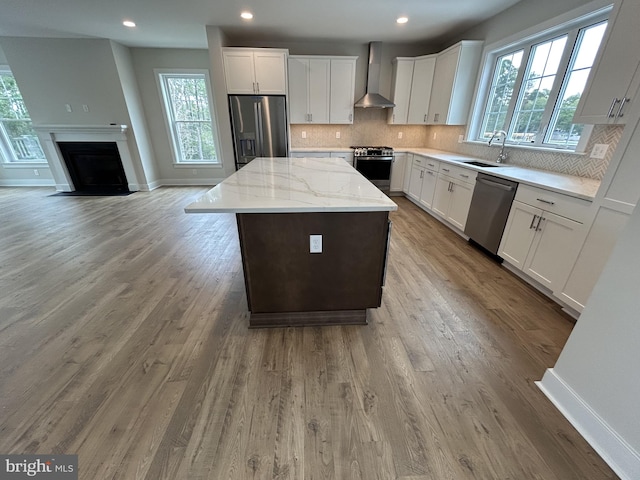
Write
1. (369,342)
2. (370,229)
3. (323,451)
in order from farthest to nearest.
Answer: (369,342) → (370,229) → (323,451)

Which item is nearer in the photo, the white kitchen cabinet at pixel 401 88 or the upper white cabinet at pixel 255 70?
the upper white cabinet at pixel 255 70

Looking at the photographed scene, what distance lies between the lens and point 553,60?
2744 mm

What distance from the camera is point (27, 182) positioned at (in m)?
5.71

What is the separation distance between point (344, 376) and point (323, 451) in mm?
398

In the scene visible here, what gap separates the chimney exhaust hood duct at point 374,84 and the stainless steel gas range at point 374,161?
2.43 feet

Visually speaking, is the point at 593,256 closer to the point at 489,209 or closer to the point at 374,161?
the point at 489,209

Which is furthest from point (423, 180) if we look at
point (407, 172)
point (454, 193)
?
point (454, 193)

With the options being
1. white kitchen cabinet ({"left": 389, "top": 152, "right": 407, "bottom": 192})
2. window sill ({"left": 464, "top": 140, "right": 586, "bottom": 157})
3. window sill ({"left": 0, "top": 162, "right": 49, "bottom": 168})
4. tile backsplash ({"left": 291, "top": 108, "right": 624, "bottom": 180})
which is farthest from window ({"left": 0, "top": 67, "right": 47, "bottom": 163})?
window sill ({"left": 464, "top": 140, "right": 586, "bottom": 157})

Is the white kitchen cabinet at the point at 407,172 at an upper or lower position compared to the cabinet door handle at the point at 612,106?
lower

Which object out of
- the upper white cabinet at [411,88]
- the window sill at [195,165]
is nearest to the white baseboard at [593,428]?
the upper white cabinet at [411,88]

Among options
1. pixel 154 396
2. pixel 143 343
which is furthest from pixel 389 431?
pixel 143 343

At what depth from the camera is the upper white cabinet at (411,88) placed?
447cm

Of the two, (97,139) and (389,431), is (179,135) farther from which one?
(389,431)

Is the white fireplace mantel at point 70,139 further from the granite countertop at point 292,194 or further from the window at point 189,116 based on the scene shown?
the granite countertop at point 292,194
